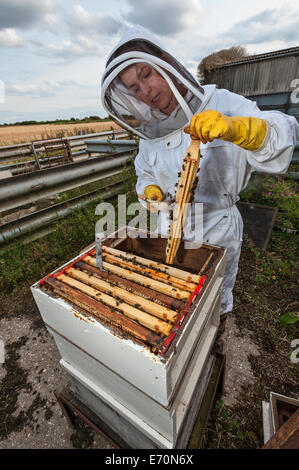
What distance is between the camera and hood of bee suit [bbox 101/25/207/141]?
1439mm

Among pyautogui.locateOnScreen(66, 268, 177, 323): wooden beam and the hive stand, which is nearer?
pyautogui.locateOnScreen(66, 268, 177, 323): wooden beam

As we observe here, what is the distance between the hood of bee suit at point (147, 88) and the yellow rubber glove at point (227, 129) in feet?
1.31

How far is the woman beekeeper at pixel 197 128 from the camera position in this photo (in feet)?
4.15

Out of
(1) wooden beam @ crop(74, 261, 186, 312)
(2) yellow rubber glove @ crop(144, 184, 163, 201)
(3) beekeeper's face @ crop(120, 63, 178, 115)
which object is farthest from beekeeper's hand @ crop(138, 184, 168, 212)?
(1) wooden beam @ crop(74, 261, 186, 312)

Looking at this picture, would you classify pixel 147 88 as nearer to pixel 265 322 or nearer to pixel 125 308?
pixel 125 308

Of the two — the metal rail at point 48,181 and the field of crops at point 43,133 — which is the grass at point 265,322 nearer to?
the metal rail at point 48,181

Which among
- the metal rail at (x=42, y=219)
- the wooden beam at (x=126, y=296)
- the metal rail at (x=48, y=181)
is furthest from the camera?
the metal rail at (x=42, y=219)

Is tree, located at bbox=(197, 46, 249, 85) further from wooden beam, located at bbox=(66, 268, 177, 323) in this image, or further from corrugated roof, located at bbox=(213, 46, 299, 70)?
wooden beam, located at bbox=(66, 268, 177, 323)

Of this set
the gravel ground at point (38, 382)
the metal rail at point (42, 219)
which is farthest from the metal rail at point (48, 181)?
the gravel ground at point (38, 382)

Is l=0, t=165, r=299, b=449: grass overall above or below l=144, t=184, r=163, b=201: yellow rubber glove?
below

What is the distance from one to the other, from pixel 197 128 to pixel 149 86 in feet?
2.41
